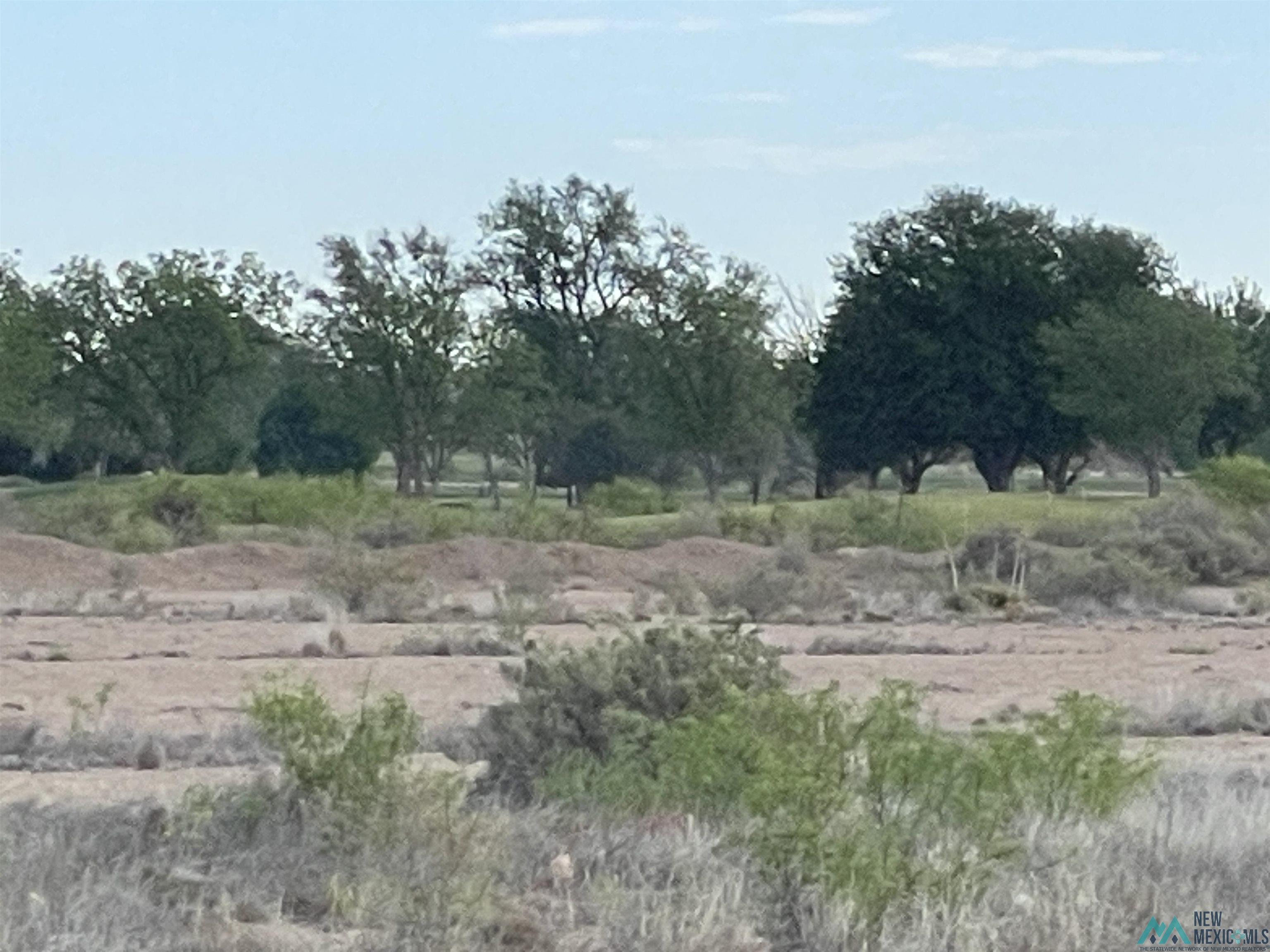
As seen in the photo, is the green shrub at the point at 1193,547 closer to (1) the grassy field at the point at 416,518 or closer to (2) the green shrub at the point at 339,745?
(1) the grassy field at the point at 416,518

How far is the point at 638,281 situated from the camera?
7950 cm

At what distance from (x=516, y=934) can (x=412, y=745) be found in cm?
187

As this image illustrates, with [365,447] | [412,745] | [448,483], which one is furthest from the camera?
[448,483]

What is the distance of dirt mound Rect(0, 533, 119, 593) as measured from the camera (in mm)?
38812

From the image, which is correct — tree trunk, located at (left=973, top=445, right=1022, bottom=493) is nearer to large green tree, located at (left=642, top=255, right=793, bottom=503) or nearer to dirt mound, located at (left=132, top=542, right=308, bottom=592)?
large green tree, located at (left=642, top=255, right=793, bottom=503)

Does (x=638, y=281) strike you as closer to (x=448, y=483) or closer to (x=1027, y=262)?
(x=1027, y=262)

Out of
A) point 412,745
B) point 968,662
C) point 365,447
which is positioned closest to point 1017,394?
point 365,447

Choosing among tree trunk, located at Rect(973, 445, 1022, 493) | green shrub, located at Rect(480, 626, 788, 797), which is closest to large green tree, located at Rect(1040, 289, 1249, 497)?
tree trunk, located at Rect(973, 445, 1022, 493)

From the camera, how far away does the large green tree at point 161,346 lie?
69.8m

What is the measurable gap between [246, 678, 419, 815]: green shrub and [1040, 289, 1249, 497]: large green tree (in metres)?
60.8

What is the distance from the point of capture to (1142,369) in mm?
71312

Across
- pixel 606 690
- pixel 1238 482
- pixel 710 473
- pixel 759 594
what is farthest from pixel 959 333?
pixel 606 690

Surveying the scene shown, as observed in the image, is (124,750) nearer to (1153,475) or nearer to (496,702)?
(496,702)

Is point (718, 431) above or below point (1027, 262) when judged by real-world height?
below
